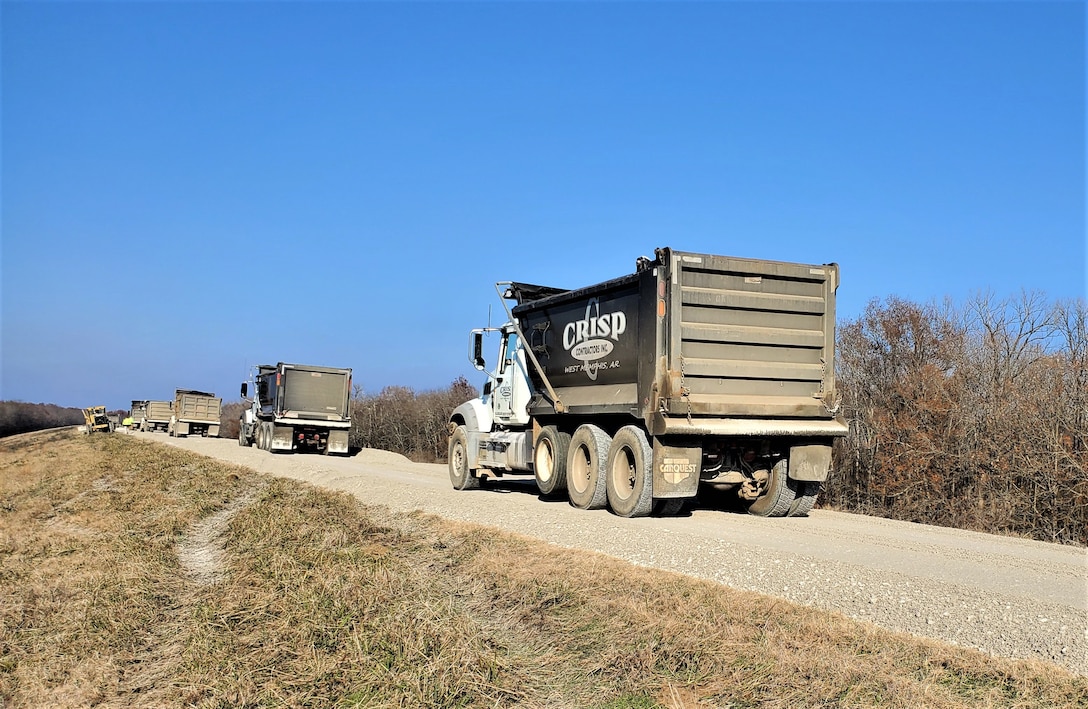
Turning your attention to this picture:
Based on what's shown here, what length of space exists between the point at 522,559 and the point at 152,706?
13.4ft

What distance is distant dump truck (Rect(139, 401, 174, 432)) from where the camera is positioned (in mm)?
63562

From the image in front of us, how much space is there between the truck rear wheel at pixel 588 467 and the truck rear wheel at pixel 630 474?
22 centimetres

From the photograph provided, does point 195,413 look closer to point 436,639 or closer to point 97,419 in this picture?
point 97,419

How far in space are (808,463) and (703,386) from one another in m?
1.94

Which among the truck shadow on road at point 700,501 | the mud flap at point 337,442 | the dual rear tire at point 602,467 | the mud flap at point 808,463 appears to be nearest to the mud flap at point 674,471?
the dual rear tire at point 602,467

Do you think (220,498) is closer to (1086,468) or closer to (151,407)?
(1086,468)

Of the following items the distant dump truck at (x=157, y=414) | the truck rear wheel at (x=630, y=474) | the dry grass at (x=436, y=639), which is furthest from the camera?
the distant dump truck at (x=157, y=414)

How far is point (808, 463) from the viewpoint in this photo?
39.7 ft

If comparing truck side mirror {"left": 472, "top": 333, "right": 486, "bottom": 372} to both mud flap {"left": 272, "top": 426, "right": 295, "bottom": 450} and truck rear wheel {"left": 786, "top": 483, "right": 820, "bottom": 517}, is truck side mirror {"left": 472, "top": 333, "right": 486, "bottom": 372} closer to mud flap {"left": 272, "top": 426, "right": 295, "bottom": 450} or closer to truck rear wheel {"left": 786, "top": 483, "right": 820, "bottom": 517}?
truck rear wheel {"left": 786, "top": 483, "right": 820, "bottom": 517}

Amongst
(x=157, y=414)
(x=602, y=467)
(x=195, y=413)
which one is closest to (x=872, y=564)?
(x=602, y=467)

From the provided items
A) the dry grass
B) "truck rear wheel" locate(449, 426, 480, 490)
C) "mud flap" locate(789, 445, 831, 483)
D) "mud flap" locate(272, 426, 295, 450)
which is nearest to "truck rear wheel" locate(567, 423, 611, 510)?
"mud flap" locate(789, 445, 831, 483)

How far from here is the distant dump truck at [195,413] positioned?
53188mm

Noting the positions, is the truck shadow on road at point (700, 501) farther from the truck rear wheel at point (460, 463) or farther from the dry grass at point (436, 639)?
the dry grass at point (436, 639)

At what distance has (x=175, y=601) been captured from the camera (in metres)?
Answer: 7.31
